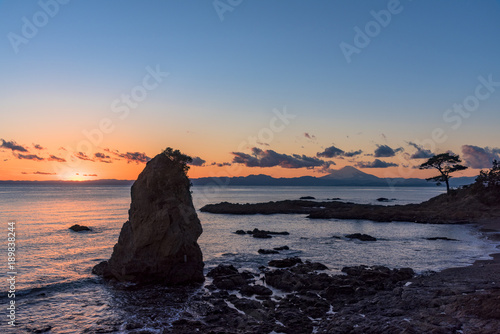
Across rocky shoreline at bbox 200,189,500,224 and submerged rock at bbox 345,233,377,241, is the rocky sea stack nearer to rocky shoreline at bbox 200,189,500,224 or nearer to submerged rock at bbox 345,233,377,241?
submerged rock at bbox 345,233,377,241

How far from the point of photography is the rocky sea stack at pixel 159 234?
26.5 metres

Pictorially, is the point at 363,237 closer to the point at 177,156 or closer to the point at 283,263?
the point at 283,263

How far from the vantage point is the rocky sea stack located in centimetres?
2648

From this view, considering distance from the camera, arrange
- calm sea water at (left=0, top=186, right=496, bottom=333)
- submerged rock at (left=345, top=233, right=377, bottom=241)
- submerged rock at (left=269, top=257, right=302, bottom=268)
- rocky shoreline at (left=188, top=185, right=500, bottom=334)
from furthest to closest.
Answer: submerged rock at (left=345, top=233, right=377, bottom=241) < submerged rock at (left=269, top=257, right=302, bottom=268) < calm sea water at (left=0, top=186, right=496, bottom=333) < rocky shoreline at (left=188, top=185, right=500, bottom=334)

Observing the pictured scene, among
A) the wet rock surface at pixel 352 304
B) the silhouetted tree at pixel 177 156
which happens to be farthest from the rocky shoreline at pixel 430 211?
the silhouetted tree at pixel 177 156

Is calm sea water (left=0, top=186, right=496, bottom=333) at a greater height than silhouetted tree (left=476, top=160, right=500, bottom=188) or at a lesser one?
lesser

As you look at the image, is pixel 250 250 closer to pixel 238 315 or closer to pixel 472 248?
pixel 238 315

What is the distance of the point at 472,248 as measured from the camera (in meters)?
39.8

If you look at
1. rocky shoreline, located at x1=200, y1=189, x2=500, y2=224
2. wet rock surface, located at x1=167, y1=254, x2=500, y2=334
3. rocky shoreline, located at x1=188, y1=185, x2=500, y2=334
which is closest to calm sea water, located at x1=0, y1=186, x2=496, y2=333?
rocky shoreline, located at x1=188, y1=185, x2=500, y2=334

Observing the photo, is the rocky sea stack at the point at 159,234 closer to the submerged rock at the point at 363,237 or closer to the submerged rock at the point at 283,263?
the submerged rock at the point at 283,263

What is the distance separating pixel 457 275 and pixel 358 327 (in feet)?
47.0

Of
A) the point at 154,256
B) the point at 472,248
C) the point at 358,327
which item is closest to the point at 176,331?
the point at 358,327

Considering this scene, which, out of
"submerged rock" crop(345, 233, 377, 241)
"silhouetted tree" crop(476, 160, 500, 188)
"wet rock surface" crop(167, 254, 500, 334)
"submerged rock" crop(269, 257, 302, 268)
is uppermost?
"silhouetted tree" crop(476, 160, 500, 188)

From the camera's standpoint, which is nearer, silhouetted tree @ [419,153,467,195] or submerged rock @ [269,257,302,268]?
submerged rock @ [269,257,302,268]
